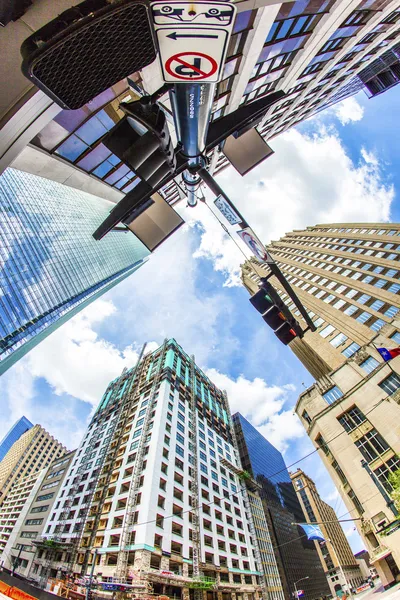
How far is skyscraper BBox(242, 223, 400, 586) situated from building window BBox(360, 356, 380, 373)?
3.6 inches

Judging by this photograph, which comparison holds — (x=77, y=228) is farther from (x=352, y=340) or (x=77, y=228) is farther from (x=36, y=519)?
(x=352, y=340)

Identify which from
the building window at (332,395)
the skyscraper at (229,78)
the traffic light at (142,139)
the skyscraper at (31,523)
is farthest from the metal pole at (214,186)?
the skyscraper at (31,523)

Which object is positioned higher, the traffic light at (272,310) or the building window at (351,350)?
the building window at (351,350)

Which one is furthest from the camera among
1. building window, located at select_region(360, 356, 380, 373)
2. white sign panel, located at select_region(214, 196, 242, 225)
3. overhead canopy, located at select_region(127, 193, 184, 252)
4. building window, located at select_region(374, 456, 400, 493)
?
building window, located at select_region(360, 356, 380, 373)

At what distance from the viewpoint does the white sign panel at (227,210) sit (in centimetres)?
433

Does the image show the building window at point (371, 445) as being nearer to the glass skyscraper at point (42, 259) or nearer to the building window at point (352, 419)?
the building window at point (352, 419)

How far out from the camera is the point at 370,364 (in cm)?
2666

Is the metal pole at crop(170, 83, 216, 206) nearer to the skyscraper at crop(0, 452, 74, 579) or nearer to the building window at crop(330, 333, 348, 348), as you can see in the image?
the building window at crop(330, 333, 348, 348)

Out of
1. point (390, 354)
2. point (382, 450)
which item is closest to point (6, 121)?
point (390, 354)

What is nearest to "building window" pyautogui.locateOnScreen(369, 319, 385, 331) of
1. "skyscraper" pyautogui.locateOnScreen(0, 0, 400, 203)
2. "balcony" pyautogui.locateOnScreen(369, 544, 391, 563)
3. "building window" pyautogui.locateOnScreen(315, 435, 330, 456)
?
"building window" pyautogui.locateOnScreen(315, 435, 330, 456)

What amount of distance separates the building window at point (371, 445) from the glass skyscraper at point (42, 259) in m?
51.1

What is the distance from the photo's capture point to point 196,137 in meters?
3.04

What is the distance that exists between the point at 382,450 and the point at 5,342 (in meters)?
76.2

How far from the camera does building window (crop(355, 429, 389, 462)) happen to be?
70.9ft
